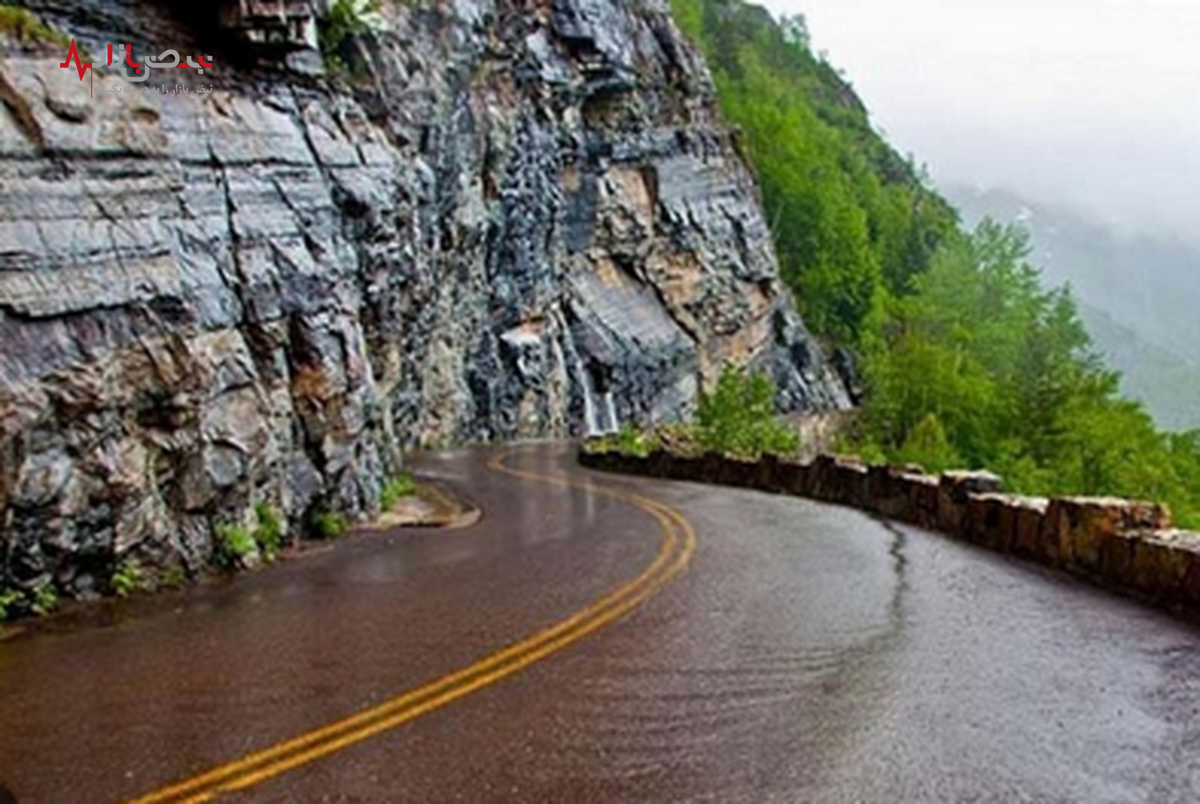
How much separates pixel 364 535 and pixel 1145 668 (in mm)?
11120

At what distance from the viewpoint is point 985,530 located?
1484 cm

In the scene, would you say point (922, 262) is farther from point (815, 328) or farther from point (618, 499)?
point (618, 499)

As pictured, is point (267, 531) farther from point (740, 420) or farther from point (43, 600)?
point (740, 420)

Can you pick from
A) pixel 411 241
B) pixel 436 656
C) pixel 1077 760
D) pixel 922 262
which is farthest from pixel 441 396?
pixel 922 262

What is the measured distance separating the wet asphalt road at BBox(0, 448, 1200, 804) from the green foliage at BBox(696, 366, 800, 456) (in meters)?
21.2

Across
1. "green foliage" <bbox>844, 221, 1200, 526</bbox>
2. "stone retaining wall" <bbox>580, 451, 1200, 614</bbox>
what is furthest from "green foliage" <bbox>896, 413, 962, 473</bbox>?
"stone retaining wall" <bbox>580, 451, 1200, 614</bbox>

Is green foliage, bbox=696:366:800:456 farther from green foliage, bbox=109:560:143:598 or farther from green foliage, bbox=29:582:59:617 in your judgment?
green foliage, bbox=29:582:59:617

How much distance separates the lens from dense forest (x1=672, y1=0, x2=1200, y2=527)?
44.5 meters

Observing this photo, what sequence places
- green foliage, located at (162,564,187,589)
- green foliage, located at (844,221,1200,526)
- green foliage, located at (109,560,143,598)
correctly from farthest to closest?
green foliage, located at (844,221,1200,526), green foliage, located at (162,564,187,589), green foliage, located at (109,560,143,598)

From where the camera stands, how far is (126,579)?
12.1 metres

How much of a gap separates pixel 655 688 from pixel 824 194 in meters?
73.0

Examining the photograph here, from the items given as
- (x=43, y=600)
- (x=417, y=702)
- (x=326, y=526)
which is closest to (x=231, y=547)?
(x=43, y=600)

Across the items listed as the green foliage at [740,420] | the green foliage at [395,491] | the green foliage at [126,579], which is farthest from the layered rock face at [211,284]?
the green foliage at [740,420]

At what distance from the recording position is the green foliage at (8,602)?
10.7 metres
